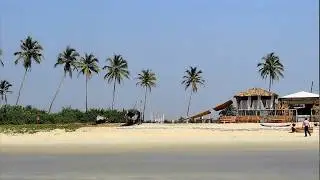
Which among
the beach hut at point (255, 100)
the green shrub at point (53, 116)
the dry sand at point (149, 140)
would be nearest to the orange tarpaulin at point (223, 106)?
the beach hut at point (255, 100)

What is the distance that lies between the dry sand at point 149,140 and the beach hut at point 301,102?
12477 mm

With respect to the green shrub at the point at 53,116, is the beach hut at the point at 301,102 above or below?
above

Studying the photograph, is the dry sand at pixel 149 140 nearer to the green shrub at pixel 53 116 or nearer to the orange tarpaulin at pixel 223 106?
the green shrub at pixel 53 116

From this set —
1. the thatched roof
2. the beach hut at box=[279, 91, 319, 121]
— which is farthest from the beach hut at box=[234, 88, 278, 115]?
the beach hut at box=[279, 91, 319, 121]

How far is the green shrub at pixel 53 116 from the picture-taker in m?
58.6

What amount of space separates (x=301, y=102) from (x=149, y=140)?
79.2 ft

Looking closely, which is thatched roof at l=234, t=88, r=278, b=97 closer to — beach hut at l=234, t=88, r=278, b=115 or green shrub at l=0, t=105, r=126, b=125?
beach hut at l=234, t=88, r=278, b=115

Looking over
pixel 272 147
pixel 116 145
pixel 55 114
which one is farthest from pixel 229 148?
pixel 55 114

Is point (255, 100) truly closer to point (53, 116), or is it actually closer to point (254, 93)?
point (254, 93)

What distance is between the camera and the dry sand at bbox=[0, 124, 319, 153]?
29.5 m

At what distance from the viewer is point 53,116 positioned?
61344mm

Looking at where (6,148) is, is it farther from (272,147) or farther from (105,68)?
(105,68)

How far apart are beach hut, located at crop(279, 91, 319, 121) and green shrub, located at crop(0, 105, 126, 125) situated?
17.4m

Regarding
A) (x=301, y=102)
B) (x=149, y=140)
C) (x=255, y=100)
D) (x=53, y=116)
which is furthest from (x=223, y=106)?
(x=149, y=140)
